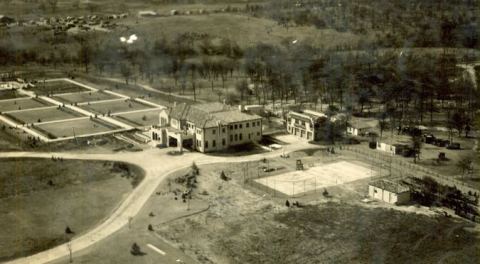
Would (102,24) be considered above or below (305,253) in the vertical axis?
above

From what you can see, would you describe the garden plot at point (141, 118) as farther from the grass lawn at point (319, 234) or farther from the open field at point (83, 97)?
the grass lawn at point (319, 234)

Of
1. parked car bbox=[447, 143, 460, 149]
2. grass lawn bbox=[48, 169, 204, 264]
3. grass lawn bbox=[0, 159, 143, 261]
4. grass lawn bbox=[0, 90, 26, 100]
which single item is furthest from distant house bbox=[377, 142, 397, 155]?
grass lawn bbox=[0, 90, 26, 100]

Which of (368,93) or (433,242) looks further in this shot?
(368,93)

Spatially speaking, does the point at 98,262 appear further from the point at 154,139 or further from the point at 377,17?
the point at 377,17

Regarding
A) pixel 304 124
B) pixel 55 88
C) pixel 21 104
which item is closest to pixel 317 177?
pixel 304 124

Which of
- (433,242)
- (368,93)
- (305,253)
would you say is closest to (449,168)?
(433,242)

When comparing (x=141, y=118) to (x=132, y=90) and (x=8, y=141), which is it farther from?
(x=132, y=90)
